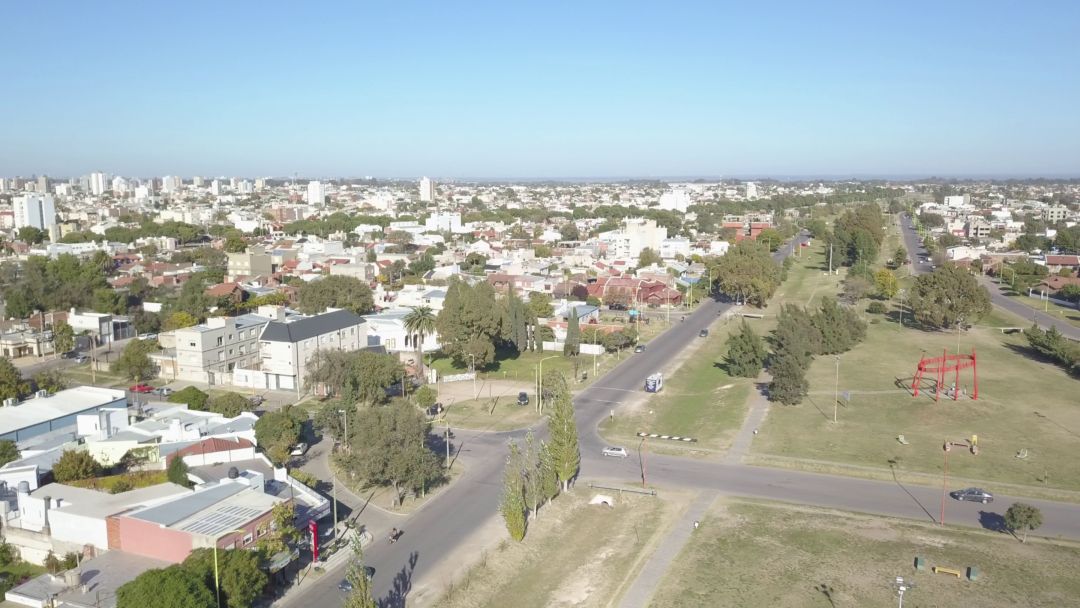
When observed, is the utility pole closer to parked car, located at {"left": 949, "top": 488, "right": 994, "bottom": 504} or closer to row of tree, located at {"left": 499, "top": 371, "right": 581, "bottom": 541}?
parked car, located at {"left": 949, "top": 488, "right": 994, "bottom": 504}

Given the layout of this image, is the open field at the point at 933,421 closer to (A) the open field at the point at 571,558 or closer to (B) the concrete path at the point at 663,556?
(B) the concrete path at the point at 663,556

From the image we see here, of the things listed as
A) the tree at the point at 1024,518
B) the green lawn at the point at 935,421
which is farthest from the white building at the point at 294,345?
the tree at the point at 1024,518

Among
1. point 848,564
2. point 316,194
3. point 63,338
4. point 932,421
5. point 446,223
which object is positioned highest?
point 316,194

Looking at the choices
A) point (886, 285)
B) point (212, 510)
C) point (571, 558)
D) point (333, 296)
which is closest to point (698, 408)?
point (571, 558)

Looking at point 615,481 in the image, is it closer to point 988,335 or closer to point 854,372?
point 854,372

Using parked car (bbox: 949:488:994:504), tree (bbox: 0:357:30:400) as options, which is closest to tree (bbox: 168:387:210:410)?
tree (bbox: 0:357:30:400)

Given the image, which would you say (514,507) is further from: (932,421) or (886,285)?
(886,285)
